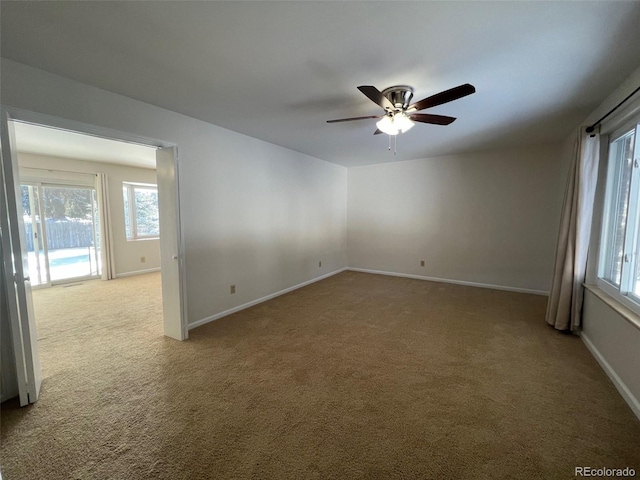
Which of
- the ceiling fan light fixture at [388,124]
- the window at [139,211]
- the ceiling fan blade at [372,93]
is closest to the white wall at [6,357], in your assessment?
the ceiling fan blade at [372,93]

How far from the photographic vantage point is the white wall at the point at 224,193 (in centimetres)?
216

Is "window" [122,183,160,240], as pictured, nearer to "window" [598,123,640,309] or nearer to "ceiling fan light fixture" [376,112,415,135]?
"ceiling fan light fixture" [376,112,415,135]

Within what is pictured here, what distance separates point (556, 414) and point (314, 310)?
2583mm

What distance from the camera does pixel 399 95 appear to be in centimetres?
229

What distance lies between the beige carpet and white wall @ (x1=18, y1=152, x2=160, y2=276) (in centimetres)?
266

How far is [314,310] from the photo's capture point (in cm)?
375

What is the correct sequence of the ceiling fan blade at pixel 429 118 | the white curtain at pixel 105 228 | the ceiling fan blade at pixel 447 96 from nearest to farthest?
the ceiling fan blade at pixel 447 96, the ceiling fan blade at pixel 429 118, the white curtain at pixel 105 228

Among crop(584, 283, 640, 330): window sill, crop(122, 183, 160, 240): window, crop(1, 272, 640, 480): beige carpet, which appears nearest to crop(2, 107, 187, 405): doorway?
crop(1, 272, 640, 480): beige carpet

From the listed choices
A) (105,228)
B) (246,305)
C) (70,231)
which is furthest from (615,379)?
(70,231)

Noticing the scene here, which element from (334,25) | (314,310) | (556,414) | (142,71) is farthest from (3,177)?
(556,414)

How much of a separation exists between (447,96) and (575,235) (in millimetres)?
2292

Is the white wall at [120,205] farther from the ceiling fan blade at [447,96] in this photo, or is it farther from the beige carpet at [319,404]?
the ceiling fan blade at [447,96]

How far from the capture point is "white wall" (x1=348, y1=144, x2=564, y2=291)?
14.3 ft

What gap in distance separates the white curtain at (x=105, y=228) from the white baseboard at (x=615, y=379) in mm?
7633
